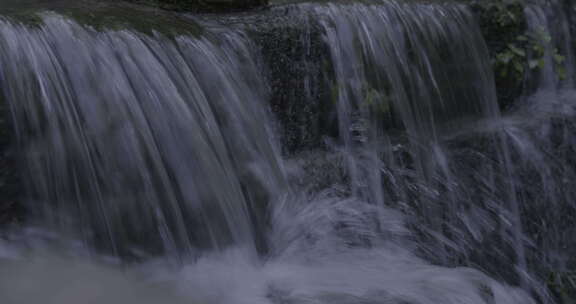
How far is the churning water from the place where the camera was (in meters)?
2.46

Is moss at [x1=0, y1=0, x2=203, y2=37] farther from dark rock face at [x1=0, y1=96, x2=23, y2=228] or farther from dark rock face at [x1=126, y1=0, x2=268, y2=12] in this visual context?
dark rock face at [x1=0, y1=96, x2=23, y2=228]

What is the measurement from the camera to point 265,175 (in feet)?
10.00

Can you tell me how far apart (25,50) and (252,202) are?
3.51 ft

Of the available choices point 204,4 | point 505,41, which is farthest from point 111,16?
point 505,41

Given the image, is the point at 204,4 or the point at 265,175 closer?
the point at 265,175

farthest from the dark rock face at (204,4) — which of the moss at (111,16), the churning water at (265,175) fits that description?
the churning water at (265,175)

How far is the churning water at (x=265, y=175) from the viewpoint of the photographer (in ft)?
8.07

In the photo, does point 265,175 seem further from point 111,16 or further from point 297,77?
point 111,16

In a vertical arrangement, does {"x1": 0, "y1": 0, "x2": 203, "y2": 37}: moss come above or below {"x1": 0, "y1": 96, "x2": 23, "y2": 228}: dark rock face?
above

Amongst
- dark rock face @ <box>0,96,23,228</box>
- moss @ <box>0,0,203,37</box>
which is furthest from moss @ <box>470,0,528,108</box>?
dark rock face @ <box>0,96,23,228</box>

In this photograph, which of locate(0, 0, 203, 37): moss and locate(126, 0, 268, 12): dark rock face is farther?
locate(126, 0, 268, 12): dark rock face

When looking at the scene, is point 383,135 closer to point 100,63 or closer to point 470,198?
point 470,198

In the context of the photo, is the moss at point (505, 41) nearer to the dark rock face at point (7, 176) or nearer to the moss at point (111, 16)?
the moss at point (111, 16)

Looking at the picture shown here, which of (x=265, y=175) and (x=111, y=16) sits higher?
(x=111, y=16)
